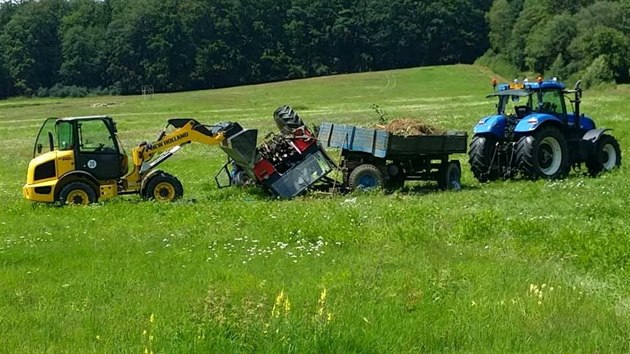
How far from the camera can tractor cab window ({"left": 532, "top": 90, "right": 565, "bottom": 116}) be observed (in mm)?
20953

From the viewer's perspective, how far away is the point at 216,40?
455 ft

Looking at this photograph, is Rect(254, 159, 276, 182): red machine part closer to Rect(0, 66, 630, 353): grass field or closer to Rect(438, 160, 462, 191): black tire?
Rect(0, 66, 630, 353): grass field

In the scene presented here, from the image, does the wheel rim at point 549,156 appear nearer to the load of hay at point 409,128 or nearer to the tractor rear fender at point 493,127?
the tractor rear fender at point 493,127

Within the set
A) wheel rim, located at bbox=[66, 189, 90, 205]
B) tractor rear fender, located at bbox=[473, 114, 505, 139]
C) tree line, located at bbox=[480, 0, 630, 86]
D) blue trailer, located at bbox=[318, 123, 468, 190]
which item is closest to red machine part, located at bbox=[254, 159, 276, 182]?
blue trailer, located at bbox=[318, 123, 468, 190]

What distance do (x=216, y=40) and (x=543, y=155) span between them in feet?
403

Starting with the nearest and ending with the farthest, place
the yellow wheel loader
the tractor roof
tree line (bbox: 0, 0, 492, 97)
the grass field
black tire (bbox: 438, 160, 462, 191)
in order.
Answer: the grass field
the yellow wheel loader
black tire (bbox: 438, 160, 462, 191)
the tractor roof
tree line (bbox: 0, 0, 492, 97)

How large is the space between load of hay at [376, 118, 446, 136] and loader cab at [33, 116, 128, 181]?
6.56 meters

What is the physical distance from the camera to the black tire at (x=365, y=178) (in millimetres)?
19000

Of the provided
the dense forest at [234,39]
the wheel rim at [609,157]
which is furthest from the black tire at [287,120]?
the dense forest at [234,39]

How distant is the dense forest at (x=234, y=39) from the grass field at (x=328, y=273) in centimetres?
10498

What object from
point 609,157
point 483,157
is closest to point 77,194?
point 483,157

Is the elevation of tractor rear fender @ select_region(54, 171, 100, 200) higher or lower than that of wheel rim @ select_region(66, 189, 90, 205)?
higher

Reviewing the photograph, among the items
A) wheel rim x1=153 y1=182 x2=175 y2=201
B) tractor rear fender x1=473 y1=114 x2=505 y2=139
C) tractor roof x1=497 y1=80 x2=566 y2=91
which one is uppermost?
tractor roof x1=497 y1=80 x2=566 y2=91

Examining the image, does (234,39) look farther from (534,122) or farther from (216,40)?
(534,122)
